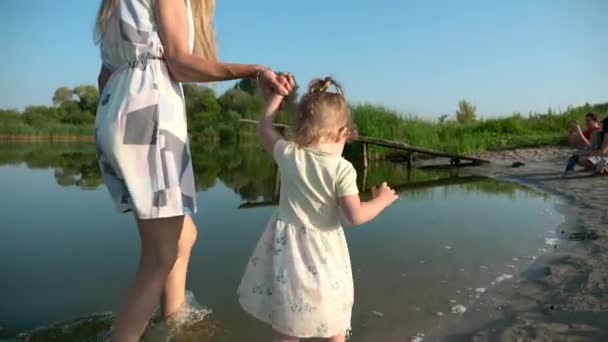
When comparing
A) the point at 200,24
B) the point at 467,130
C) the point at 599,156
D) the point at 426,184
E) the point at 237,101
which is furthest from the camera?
the point at 237,101

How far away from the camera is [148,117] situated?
1.63 metres

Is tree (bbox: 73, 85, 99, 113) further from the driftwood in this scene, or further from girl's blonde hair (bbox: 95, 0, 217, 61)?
girl's blonde hair (bbox: 95, 0, 217, 61)

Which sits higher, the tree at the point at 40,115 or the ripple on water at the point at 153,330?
the tree at the point at 40,115

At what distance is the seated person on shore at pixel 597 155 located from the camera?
8.19 m

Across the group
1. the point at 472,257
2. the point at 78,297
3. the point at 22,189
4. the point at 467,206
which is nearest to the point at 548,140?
the point at 467,206

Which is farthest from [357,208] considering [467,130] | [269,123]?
[467,130]

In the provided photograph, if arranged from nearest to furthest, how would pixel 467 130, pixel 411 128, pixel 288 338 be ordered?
pixel 288 338
pixel 411 128
pixel 467 130

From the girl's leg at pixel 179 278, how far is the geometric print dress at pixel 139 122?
0.42 meters

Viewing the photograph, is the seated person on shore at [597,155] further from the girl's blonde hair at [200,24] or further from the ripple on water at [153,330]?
the girl's blonde hair at [200,24]

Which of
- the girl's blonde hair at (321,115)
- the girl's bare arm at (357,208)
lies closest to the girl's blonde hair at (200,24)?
the girl's blonde hair at (321,115)

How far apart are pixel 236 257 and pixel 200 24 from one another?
2127 millimetres

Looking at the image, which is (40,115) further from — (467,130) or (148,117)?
(148,117)

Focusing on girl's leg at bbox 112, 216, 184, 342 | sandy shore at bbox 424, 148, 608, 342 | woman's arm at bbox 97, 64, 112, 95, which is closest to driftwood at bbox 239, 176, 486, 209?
sandy shore at bbox 424, 148, 608, 342

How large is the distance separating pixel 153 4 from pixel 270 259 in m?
1.00
